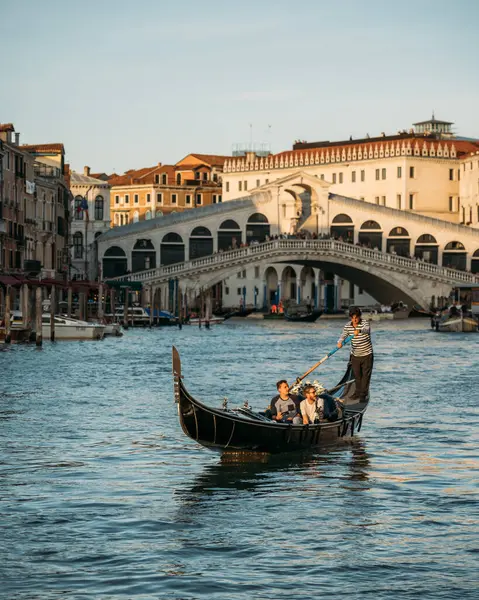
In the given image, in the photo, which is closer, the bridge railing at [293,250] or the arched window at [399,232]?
the bridge railing at [293,250]

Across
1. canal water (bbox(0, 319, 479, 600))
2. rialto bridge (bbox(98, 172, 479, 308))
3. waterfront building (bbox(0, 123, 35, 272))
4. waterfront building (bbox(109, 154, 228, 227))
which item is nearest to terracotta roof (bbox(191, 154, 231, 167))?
waterfront building (bbox(109, 154, 228, 227))

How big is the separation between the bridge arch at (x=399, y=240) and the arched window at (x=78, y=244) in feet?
61.7

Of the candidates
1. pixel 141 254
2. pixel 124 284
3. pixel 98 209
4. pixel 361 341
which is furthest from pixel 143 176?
pixel 361 341

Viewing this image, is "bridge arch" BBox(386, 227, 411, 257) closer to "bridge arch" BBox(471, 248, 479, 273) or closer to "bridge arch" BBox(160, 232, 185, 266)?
"bridge arch" BBox(471, 248, 479, 273)

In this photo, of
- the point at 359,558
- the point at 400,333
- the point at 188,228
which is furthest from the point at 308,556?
the point at 188,228

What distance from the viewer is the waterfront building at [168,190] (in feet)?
316

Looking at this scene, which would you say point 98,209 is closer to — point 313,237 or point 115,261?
point 115,261

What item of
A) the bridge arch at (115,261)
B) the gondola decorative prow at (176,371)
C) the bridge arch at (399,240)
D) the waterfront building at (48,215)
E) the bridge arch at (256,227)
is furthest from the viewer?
the bridge arch at (256,227)

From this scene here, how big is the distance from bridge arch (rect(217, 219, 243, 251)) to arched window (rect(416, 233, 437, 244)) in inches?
365

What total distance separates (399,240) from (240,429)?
202 ft

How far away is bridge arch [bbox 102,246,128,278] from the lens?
72250 mm

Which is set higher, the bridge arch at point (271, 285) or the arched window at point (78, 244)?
the arched window at point (78, 244)

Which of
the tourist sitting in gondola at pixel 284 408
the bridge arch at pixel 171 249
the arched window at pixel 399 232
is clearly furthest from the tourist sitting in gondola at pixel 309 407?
the arched window at pixel 399 232

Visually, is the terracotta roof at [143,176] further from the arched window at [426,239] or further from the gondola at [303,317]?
the gondola at [303,317]
